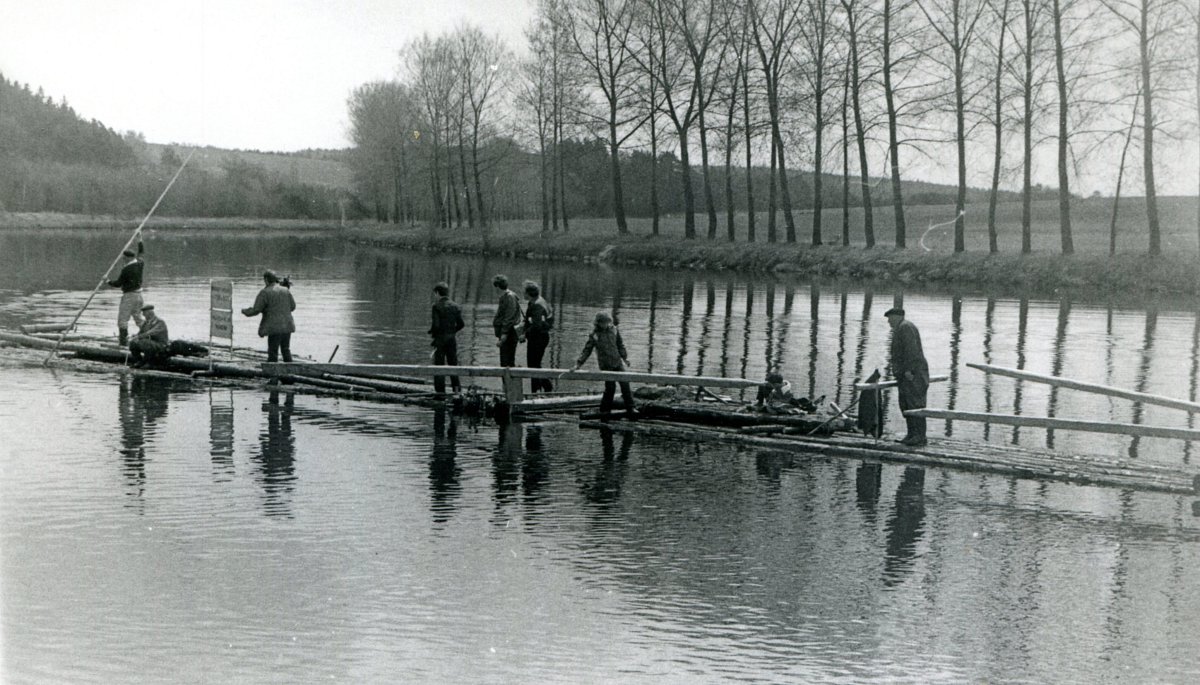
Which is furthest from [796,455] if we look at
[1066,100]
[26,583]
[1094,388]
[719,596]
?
[1066,100]

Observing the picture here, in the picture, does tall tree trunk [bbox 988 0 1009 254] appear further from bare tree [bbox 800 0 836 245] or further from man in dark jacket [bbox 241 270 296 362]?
man in dark jacket [bbox 241 270 296 362]

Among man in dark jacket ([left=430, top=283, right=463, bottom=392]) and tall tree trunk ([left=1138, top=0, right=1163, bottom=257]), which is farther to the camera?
tall tree trunk ([left=1138, top=0, right=1163, bottom=257])

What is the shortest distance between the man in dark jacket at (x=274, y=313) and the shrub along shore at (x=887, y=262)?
3433 centimetres

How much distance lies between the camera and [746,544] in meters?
11.8

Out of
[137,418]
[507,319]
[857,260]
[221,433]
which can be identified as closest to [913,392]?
[507,319]

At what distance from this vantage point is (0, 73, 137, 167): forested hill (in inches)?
4231

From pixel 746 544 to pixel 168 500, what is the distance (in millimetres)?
5991

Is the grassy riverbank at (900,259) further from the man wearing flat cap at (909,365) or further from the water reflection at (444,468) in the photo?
the water reflection at (444,468)

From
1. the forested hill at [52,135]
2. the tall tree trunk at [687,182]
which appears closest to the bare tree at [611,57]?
the tall tree trunk at [687,182]

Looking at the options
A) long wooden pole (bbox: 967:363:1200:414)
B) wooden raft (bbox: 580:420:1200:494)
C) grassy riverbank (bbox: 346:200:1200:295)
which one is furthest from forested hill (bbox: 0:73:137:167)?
long wooden pole (bbox: 967:363:1200:414)

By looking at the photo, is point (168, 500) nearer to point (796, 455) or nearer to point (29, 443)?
point (29, 443)

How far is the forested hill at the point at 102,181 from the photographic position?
11206 cm

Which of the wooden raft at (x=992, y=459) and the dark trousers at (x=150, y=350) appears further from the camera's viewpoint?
the dark trousers at (x=150, y=350)

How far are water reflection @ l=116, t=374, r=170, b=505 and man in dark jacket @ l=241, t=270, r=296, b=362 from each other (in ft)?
6.17
